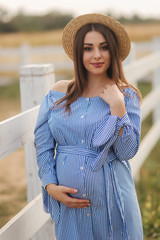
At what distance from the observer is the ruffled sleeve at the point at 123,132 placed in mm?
2137

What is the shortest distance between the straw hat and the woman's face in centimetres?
8

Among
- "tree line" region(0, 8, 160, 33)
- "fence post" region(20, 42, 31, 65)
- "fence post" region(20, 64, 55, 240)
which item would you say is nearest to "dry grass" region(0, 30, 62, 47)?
"fence post" region(20, 42, 31, 65)

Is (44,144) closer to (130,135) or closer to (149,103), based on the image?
(130,135)

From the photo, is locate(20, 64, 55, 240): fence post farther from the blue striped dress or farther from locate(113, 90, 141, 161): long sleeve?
locate(113, 90, 141, 161): long sleeve

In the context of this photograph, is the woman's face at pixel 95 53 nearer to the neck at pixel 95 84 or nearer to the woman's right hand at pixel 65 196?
the neck at pixel 95 84

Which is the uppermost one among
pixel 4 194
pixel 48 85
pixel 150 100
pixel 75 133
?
pixel 48 85

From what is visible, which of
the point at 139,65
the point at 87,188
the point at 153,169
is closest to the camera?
the point at 87,188

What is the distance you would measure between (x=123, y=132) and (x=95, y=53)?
1.49ft

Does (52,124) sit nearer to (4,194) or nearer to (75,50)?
(75,50)

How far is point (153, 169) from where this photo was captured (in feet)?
18.3

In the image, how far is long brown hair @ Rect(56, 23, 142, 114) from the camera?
2.30 m

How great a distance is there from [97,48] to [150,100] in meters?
3.01

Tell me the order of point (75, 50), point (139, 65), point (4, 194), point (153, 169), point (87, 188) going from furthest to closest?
point (153, 169)
point (4, 194)
point (139, 65)
point (75, 50)
point (87, 188)

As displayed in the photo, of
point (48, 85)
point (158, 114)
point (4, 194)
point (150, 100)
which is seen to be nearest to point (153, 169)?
point (150, 100)
